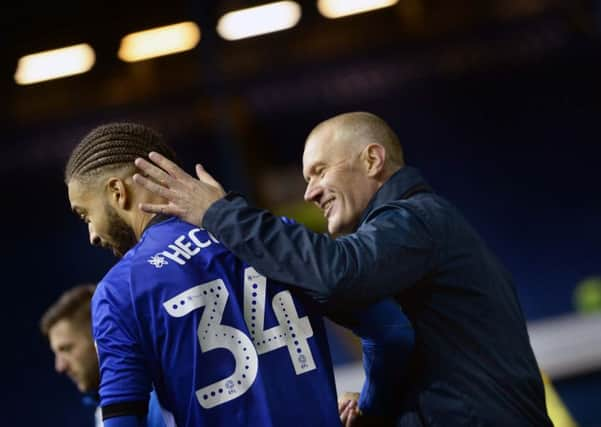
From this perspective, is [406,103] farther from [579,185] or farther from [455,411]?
[455,411]

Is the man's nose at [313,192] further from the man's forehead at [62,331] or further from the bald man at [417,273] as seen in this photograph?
the man's forehead at [62,331]

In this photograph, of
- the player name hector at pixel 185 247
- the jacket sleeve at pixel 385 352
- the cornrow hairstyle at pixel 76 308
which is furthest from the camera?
the cornrow hairstyle at pixel 76 308

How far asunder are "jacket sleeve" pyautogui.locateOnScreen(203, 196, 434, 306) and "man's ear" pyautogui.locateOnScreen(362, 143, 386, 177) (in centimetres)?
36

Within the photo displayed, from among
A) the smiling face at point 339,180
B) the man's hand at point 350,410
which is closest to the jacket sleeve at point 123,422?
the man's hand at point 350,410

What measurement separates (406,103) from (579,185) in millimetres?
2201

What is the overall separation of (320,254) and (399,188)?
38 centimetres

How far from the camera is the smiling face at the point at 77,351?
2951 mm

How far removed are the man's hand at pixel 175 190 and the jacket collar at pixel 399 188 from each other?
0.40 meters

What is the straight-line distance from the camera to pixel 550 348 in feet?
23.5

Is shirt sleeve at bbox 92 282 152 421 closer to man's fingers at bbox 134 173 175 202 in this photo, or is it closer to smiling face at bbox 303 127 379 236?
man's fingers at bbox 134 173 175 202

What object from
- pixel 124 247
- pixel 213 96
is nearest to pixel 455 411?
pixel 124 247

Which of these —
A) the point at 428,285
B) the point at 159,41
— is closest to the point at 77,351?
the point at 428,285

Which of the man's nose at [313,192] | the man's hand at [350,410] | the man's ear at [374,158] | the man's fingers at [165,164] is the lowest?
the man's hand at [350,410]

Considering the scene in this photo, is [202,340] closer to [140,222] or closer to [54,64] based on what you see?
[140,222]
